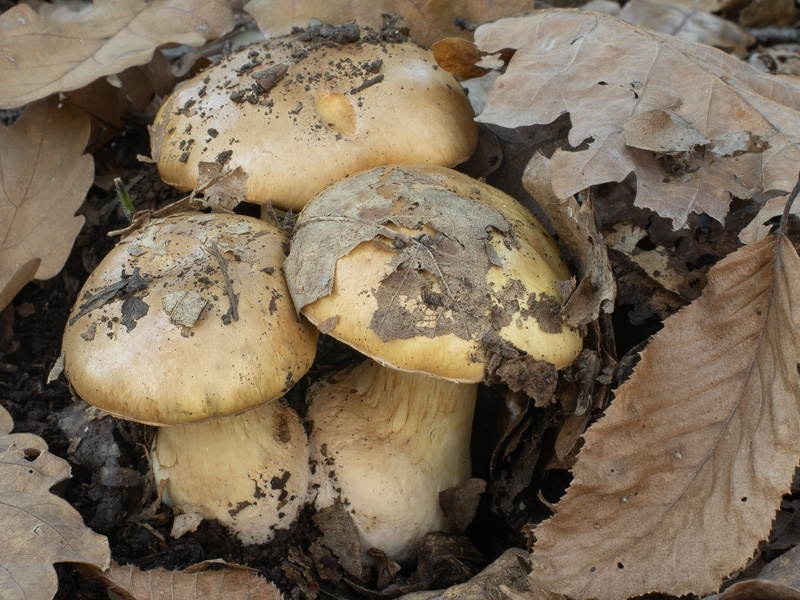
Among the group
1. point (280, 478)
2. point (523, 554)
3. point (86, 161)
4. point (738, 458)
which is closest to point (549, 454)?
point (523, 554)

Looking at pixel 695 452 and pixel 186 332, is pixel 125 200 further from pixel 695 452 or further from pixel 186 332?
pixel 695 452

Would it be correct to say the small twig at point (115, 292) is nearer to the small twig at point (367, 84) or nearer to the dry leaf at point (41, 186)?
the dry leaf at point (41, 186)

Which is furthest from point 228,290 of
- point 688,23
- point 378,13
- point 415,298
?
point 688,23

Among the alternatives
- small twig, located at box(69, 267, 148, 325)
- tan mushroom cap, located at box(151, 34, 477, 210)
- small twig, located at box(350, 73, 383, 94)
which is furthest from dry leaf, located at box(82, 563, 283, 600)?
small twig, located at box(350, 73, 383, 94)

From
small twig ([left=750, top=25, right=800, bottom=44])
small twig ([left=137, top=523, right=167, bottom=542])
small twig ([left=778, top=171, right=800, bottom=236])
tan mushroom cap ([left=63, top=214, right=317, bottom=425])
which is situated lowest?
small twig ([left=137, top=523, right=167, bottom=542])

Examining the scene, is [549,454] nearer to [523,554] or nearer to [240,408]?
[523,554]

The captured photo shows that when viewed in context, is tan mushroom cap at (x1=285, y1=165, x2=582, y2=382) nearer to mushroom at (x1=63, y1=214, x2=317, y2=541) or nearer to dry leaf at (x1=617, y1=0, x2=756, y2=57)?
mushroom at (x1=63, y1=214, x2=317, y2=541)

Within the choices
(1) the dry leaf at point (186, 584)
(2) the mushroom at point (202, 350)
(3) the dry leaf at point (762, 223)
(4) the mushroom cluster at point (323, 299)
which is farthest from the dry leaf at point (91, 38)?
(3) the dry leaf at point (762, 223)
